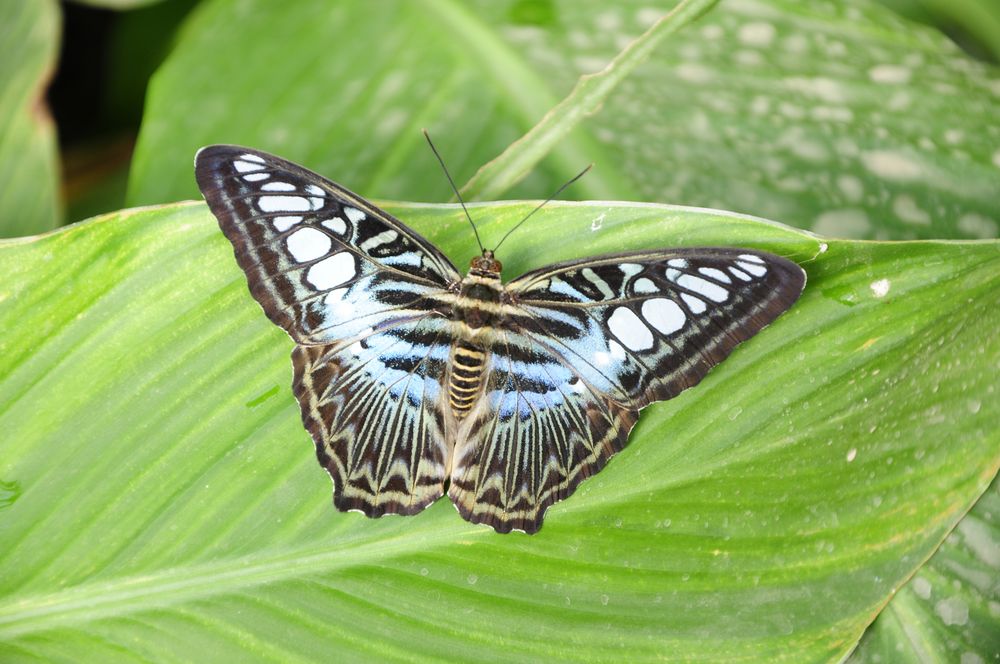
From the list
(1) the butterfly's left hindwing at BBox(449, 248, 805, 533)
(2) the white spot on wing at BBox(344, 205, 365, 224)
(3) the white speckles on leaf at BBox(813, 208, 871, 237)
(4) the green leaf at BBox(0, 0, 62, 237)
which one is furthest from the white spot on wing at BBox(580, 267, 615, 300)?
(4) the green leaf at BBox(0, 0, 62, 237)

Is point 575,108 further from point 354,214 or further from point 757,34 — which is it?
point 757,34

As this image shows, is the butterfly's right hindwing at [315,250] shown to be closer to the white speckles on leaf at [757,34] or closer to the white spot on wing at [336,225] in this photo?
the white spot on wing at [336,225]

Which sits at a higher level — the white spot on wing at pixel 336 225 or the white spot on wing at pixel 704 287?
the white spot on wing at pixel 336 225

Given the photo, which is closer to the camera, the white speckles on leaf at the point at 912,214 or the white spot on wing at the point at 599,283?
the white spot on wing at the point at 599,283

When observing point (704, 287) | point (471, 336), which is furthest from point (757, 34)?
point (471, 336)

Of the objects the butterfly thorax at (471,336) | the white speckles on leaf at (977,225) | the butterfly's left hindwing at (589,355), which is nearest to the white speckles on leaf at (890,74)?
the white speckles on leaf at (977,225)

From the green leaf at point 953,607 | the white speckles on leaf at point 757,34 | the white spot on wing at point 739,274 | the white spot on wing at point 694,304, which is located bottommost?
the green leaf at point 953,607
